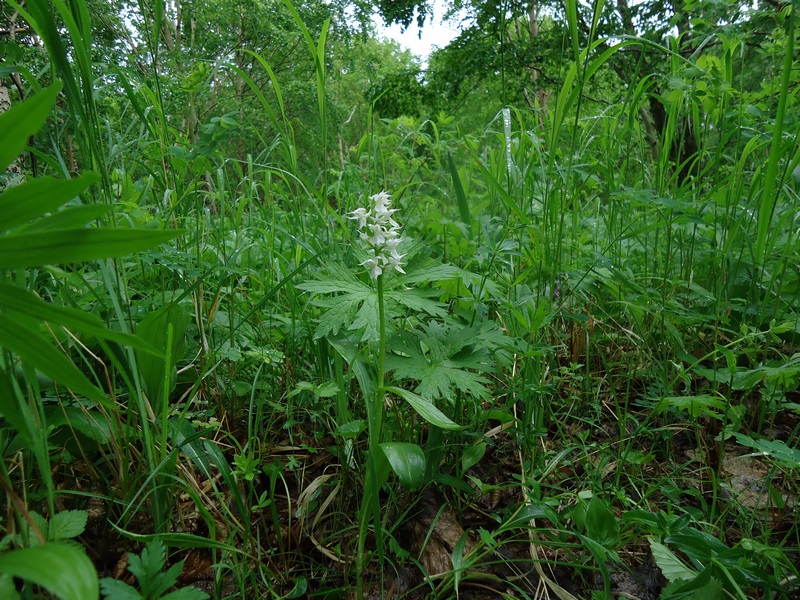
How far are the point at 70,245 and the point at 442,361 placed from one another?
2.22 feet

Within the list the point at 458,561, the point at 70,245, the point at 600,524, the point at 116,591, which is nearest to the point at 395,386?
the point at 458,561

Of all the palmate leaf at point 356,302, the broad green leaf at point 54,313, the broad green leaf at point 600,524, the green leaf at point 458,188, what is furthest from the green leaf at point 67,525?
the green leaf at point 458,188

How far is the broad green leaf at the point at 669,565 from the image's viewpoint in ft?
2.57

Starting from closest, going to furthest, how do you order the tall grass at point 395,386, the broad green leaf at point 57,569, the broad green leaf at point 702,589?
the broad green leaf at point 57,569 → the broad green leaf at point 702,589 → the tall grass at point 395,386

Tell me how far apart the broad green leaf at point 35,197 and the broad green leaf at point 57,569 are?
30cm

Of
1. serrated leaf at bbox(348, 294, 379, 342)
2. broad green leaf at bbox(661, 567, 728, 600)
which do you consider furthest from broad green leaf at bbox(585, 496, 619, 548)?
serrated leaf at bbox(348, 294, 379, 342)

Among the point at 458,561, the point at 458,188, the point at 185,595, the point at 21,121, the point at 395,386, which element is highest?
the point at 21,121

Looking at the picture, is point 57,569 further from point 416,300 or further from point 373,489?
point 416,300

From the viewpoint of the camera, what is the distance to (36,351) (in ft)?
1.49

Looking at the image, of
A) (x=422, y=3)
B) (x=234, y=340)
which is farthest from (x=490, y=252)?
(x=422, y=3)

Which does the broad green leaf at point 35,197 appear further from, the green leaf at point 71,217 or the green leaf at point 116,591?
the green leaf at point 116,591

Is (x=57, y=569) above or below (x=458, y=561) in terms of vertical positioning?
above

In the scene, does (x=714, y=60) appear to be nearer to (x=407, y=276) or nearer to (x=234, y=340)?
(x=407, y=276)

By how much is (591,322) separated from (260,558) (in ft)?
3.78
